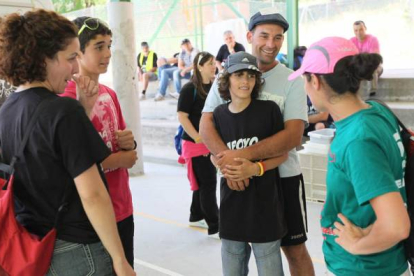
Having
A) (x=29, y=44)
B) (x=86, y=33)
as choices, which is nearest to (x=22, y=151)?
(x=29, y=44)

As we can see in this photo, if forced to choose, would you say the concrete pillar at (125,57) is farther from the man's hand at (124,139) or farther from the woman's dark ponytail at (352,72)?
the woman's dark ponytail at (352,72)

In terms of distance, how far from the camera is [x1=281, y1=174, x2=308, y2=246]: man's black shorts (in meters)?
2.34

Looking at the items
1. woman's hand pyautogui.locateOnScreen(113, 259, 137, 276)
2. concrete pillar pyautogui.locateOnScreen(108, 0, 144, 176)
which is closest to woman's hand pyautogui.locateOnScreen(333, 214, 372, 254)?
woman's hand pyautogui.locateOnScreen(113, 259, 137, 276)

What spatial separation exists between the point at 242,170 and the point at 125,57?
4.65 m

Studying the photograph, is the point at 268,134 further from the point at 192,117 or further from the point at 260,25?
the point at 192,117

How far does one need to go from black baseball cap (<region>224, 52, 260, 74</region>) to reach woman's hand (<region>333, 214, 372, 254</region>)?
1.03 m

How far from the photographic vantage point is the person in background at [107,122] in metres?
2.03

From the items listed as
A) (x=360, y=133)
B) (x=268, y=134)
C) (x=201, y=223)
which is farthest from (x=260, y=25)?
(x=201, y=223)

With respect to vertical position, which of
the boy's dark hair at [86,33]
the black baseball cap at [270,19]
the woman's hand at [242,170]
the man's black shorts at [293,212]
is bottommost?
the man's black shorts at [293,212]

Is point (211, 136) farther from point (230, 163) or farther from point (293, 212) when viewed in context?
point (293, 212)

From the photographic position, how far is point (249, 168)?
214cm

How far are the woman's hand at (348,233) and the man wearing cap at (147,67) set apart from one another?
1056cm

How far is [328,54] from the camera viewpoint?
1.49m

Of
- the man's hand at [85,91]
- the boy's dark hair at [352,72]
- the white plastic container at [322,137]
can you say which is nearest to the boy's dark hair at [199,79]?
the white plastic container at [322,137]
